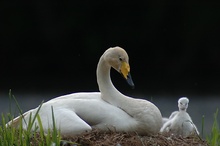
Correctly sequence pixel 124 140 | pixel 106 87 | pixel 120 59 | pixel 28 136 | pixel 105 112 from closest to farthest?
pixel 28 136, pixel 124 140, pixel 105 112, pixel 120 59, pixel 106 87

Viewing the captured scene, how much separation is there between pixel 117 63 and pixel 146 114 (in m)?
0.48

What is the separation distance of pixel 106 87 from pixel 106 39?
38.5 feet

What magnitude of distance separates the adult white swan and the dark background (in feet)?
38.5

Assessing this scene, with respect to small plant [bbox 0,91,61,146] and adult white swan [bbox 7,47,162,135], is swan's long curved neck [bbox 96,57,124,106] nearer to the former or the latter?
adult white swan [bbox 7,47,162,135]

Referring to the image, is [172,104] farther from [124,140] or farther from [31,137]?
[31,137]

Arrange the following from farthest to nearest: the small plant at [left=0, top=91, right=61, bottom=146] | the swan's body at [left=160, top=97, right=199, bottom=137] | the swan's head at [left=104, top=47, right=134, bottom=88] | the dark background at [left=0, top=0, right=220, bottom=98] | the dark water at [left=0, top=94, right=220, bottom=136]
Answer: the dark background at [left=0, top=0, right=220, bottom=98] < the dark water at [left=0, top=94, right=220, bottom=136] < the swan's body at [left=160, top=97, right=199, bottom=137] < the swan's head at [left=104, top=47, right=134, bottom=88] < the small plant at [left=0, top=91, right=61, bottom=146]

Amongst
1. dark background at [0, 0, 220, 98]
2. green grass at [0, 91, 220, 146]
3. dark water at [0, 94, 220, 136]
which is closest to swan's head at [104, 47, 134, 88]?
green grass at [0, 91, 220, 146]

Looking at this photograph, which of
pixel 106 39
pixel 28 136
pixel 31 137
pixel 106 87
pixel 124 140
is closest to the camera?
pixel 28 136

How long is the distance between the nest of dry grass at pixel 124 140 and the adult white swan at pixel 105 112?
0.32 ft

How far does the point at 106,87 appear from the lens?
7.25 m

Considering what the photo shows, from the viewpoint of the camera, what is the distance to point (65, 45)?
66.1 ft

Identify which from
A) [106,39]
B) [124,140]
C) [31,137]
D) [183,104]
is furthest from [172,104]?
[31,137]

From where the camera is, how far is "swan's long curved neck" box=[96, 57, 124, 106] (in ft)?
23.5

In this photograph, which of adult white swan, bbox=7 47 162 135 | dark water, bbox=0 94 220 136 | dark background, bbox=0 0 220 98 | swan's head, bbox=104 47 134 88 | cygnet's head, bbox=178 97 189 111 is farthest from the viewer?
dark background, bbox=0 0 220 98
